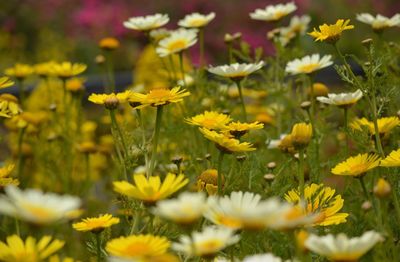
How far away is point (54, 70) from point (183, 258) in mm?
963

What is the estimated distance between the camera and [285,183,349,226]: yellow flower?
1.06 meters

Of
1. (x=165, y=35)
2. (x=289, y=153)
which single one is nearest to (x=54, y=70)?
(x=165, y=35)

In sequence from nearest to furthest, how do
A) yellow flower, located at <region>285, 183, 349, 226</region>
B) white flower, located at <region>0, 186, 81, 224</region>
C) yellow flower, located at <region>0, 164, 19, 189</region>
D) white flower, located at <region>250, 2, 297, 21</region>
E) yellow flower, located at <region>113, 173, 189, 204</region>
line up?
white flower, located at <region>0, 186, 81, 224</region> → yellow flower, located at <region>113, 173, 189, 204</region> → yellow flower, located at <region>285, 183, 349, 226</region> → yellow flower, located at <region>0, 164, 19, 189</region> → white flower, located at <region>250, 2, 297, 21</region>

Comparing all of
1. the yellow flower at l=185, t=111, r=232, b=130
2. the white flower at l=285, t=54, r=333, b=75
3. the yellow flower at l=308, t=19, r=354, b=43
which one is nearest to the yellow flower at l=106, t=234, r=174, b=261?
the yellow flower at l=185, t=111, r=232, b=130

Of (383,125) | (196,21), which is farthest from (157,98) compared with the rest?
(196,21)

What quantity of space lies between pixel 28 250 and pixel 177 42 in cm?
102

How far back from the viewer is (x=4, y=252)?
2.91ft

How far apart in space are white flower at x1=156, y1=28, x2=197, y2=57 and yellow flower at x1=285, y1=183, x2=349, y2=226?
70 centimetres

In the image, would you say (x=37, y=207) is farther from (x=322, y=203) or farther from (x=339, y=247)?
(x=322, y=203)

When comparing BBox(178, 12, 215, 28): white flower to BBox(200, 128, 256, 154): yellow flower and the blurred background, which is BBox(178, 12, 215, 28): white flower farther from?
the blurred background

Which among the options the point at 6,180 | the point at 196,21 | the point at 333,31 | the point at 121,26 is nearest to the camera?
the point at 6,180

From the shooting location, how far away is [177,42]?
1.81m

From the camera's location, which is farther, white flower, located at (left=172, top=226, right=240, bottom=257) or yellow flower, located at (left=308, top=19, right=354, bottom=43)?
yellow flower, located at (left=308, top=19, right=354, bottom=43)

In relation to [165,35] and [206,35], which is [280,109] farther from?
[206,35]
